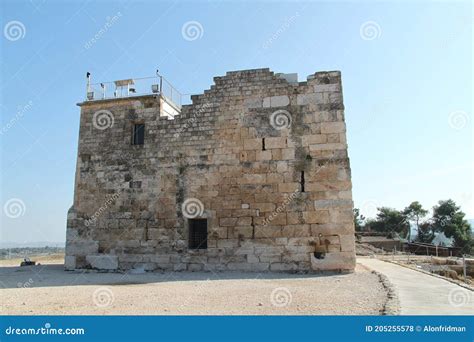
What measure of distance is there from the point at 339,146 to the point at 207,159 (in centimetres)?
403

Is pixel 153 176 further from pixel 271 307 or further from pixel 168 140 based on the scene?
pixel 271 307

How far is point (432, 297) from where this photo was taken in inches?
256

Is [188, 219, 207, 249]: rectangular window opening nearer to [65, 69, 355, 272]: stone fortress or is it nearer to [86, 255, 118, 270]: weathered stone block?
[65, 69, 355, 272]: stone fortress

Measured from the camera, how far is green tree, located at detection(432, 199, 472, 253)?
36338 mm

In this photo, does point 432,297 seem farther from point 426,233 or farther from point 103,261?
point 426,233

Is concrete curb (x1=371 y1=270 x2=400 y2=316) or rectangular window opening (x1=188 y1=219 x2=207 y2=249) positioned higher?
rectangular window opening (x1=188 y1=219 x2=207 y2=249)

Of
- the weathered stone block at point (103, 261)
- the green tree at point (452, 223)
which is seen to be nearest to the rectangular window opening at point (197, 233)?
the weathered stone block at point (103, 261)

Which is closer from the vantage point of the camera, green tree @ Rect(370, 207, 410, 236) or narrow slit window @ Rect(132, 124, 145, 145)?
narrow slit window @ Rect(132, 124, 145, 145)

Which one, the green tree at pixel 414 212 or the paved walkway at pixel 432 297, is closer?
the paved walkway at pixel 432 297

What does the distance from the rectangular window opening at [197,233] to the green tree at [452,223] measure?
102 ft

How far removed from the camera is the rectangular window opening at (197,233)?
11781mm

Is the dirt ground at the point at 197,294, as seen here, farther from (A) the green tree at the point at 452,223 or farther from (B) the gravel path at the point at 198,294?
(A) the green tree at the point at 452,223

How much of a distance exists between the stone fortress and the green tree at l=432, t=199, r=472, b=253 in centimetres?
2974

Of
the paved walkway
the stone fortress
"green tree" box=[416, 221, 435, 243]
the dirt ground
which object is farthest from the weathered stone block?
"green tree" box=[416, 221, 435, 243]
